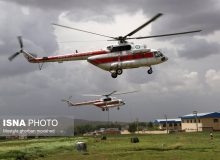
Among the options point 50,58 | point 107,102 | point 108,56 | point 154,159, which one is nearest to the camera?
point 154,159

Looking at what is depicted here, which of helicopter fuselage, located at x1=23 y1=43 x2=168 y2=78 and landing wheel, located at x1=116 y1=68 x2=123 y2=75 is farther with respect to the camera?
landing wheel, located at x1=116 y1=68 x2=123 y2=75

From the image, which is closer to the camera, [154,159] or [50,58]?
[154,159]

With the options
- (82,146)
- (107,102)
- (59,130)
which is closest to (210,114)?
(107,102)

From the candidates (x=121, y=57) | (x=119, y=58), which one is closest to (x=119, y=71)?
(x=119, y=58)

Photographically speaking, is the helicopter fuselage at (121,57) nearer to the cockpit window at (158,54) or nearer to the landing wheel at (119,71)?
the landing wheel at (119,71)

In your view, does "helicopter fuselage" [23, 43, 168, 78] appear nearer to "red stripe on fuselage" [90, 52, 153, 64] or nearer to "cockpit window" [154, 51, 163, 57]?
"red stripe on fuselage" [90, 52, 153, 64]

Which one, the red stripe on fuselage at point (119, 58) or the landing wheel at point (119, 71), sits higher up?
the red stripe on fuselage at point (119, 58)

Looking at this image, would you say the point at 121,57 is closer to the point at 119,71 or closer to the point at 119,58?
the point at 119,58

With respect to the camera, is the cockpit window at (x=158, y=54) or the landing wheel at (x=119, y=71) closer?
the landing wheel at (x=119, y=71)

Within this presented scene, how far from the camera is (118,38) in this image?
1718 inches

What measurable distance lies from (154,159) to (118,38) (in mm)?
14104

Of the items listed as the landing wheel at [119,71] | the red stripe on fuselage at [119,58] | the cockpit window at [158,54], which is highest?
the cockpit window at [158,54]

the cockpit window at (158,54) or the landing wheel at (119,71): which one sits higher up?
the cockpit window at (158,54)

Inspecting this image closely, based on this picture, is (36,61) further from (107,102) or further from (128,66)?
Answer: (107,102)
